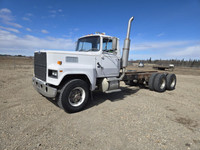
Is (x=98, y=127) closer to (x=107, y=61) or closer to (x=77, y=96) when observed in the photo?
(x=77, y=96)

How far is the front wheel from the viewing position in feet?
12.2

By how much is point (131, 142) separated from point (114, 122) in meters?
A: 0.87

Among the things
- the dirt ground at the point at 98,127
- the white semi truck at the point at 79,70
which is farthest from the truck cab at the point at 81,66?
the dirt ground at the point at 98,127

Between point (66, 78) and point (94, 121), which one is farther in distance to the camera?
point (66, 78)

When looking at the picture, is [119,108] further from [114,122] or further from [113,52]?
[113,52]

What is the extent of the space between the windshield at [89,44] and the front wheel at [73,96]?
1.64 metres

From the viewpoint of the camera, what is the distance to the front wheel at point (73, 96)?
3.72 metres

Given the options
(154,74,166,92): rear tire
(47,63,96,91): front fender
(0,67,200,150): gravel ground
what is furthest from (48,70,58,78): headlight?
(154,74,166,92): rear tire

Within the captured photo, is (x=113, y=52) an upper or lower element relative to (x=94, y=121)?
upper

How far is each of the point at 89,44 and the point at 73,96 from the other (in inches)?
90.7

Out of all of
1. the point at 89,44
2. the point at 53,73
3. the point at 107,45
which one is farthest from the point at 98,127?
the point at 89,44

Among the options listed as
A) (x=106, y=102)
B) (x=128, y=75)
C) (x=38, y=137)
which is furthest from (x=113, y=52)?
(x=38, y=137)

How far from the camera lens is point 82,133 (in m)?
2.96

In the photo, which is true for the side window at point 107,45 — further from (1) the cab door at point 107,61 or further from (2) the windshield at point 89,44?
(2) the windshield at point 89,44
